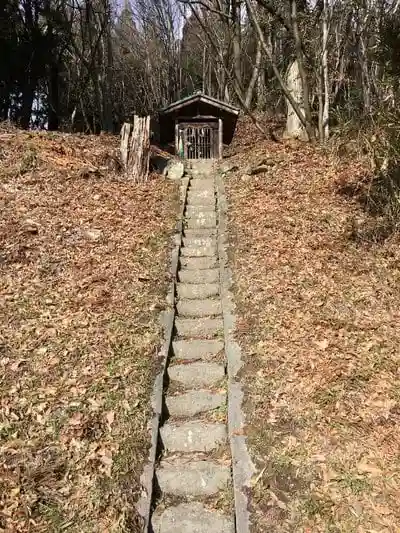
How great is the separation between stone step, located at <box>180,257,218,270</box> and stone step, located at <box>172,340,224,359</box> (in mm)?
2271

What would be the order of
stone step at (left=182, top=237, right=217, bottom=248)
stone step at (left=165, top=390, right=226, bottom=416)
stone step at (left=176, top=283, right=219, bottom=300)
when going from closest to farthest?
1. stone step at (left=165, top=390, right=226, bottom=416)
2. stone step at (left=176, top=283, right=219, bottom=300)
3. stone step at (left=182, top=237, right=217, bottom=248)

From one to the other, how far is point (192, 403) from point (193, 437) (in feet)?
Answer: 1.54

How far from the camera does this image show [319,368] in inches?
225

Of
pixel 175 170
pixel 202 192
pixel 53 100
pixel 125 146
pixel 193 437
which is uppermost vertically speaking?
pixel 53 100

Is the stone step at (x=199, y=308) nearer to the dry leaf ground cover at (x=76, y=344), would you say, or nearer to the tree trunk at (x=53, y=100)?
the dry leaf ground cover at (x=76, y=344)

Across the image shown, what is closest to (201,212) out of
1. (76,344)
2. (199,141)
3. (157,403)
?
(76,344)

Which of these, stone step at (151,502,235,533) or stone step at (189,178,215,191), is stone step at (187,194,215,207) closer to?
stone step at (189,178,215,191)

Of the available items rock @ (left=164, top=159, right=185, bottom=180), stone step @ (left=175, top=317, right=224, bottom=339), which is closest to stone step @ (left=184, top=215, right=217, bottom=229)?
rock @ (left=164, top=159, right=185, bottom=180)

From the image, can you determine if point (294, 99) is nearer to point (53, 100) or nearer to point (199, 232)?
point (199, 232)

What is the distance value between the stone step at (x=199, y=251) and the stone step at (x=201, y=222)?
1.12 m

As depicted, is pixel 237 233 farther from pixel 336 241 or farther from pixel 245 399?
pixel 245 399

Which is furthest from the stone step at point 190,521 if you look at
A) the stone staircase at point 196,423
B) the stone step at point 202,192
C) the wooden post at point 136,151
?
the wooden post at point 136,151

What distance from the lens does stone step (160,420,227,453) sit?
5.16 metres

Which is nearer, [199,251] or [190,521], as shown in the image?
[190,521]
